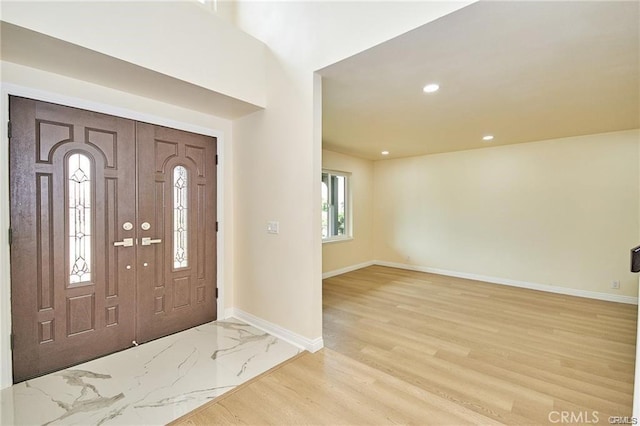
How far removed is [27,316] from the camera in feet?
7.32

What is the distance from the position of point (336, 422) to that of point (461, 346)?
1.65 metres

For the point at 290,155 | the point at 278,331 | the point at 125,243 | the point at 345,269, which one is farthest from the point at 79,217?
the point at 345,269

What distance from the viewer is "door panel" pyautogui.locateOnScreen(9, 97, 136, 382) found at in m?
2.21

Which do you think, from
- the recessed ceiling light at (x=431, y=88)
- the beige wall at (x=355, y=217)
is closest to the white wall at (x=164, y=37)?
the recessed ceiling light at (x=431, y=88)

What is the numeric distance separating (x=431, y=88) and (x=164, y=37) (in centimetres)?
249

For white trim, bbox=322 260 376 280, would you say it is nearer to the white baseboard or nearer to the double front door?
the white baseboard

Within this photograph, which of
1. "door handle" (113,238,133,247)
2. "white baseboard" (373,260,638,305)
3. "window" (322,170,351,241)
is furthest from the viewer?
"window" (322,170,351,241)

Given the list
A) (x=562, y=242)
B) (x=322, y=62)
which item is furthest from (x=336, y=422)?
(x=562, y=242)

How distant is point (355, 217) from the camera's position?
6367mm

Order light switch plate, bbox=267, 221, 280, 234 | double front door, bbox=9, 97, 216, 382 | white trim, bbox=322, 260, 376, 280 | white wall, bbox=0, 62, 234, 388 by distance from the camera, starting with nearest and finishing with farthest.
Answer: white wall, bbox=0, 62, 234, 388 < double front door, bbox=9, 97, 216, 382 < light switch plate, bbox=267, 221, 280, 234 < white trim, bbox=322, 260, 376, 280

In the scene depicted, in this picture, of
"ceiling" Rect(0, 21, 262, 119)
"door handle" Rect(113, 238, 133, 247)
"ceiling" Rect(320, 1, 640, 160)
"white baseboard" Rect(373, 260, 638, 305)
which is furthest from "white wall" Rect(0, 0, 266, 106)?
"white baseboard" Rect(373, 260, 638, 305)

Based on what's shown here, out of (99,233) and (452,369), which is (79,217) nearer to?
(99,233)

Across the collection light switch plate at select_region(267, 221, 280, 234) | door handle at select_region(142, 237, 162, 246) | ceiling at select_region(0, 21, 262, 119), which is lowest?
door handle at select_region(142, 237, 162, 246)

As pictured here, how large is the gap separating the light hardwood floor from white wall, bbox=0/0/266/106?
2678mm
